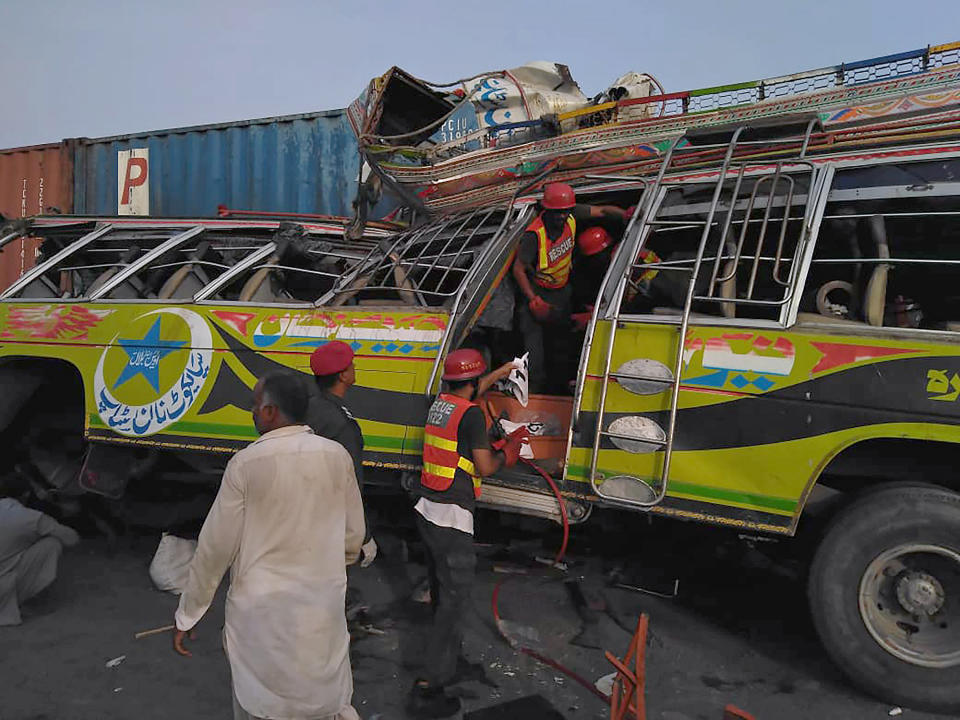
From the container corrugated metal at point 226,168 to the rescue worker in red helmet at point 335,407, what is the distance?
214 inches

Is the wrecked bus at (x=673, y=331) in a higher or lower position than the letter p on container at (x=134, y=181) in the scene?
lower

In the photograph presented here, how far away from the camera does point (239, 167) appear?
9.27 m

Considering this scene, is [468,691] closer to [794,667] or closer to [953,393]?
[794,667]

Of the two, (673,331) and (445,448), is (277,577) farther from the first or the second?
(673,331)

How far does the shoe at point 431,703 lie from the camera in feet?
10.0

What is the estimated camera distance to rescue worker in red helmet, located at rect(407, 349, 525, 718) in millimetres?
3195

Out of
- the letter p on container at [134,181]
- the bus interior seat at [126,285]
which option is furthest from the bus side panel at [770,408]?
the letter p on container at [134,181]

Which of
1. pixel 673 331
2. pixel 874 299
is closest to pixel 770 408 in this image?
pixel 673 331

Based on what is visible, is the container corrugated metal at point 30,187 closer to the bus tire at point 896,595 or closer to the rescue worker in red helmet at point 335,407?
the rescue worker in red helmet at point 335,407

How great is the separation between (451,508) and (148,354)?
2438 millimetres

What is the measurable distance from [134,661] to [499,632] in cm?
177

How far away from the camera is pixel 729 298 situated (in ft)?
10.8

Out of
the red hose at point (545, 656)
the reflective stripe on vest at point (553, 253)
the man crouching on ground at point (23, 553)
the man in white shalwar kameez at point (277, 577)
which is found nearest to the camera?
the man in white shalwar kameez at point (277, 577)

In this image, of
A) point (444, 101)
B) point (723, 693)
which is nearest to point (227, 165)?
point (444, 101)
